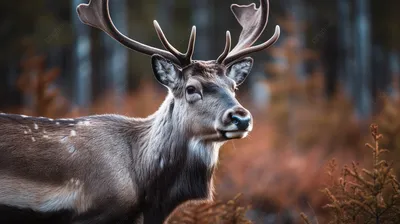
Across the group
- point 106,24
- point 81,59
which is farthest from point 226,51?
point 81,59

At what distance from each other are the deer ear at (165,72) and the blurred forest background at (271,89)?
1.25 m

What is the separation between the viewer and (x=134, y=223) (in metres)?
4.99

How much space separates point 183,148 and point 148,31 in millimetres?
29564

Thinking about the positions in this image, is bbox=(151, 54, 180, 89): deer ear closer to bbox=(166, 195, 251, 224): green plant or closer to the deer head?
the deer head

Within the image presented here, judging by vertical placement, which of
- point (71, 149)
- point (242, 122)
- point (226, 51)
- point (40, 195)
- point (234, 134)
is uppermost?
point (226, 51)

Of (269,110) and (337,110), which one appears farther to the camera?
(269,110)

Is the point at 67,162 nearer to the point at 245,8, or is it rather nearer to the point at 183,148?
the point at 183,148

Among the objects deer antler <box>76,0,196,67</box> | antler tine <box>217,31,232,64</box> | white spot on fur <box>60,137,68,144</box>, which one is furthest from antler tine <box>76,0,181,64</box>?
white spot on fur <box>60,137,68,144</box>

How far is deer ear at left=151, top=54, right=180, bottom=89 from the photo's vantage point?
5383 mm

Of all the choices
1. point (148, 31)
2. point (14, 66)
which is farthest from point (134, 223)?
point (148, 31)

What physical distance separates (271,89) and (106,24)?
1377cm

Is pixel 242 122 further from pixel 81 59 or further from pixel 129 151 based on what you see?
pixel 81 59

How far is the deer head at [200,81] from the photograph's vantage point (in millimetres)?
5029

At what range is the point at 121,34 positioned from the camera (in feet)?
18.4
